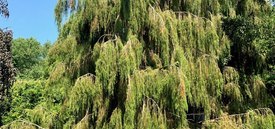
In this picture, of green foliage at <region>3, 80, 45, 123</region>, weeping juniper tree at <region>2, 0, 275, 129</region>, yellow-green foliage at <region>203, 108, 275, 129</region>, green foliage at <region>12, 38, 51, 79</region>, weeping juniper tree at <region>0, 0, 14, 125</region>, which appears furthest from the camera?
green foliage at <region>12, 38, 51, 79</region>

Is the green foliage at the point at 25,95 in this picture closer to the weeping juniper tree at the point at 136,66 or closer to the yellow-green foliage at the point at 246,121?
the weeping juniper tree at the point at 136,66

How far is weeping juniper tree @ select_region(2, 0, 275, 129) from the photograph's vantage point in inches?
266

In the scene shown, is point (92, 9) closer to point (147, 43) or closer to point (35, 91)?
point (147, 43)

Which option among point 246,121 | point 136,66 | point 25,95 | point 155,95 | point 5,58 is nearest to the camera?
point 155,95

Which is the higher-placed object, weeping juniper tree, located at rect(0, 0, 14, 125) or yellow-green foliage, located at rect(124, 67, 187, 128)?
weeping juniper tree, located at rect(0, 0, 14, 125)

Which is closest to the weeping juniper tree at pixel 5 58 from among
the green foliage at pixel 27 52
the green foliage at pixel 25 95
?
the green foliage at pixel 25 95

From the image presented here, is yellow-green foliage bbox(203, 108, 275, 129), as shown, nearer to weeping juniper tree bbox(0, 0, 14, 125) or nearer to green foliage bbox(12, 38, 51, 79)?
weeping juniper tree bbox(0, 0, 14, 125)

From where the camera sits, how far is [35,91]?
1496 centimetres

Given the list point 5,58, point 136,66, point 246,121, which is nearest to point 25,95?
point 5,58

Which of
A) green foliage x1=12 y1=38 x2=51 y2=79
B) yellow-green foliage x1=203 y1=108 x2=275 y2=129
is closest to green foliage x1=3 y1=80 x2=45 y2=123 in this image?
yellow-green foliage x1=203 y1=108 x2=275 y2=129

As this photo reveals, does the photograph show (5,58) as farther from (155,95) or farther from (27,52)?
(27,52)

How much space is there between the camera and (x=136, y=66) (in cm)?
700

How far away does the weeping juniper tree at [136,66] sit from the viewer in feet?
22.1

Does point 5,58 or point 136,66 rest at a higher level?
point 5,58
